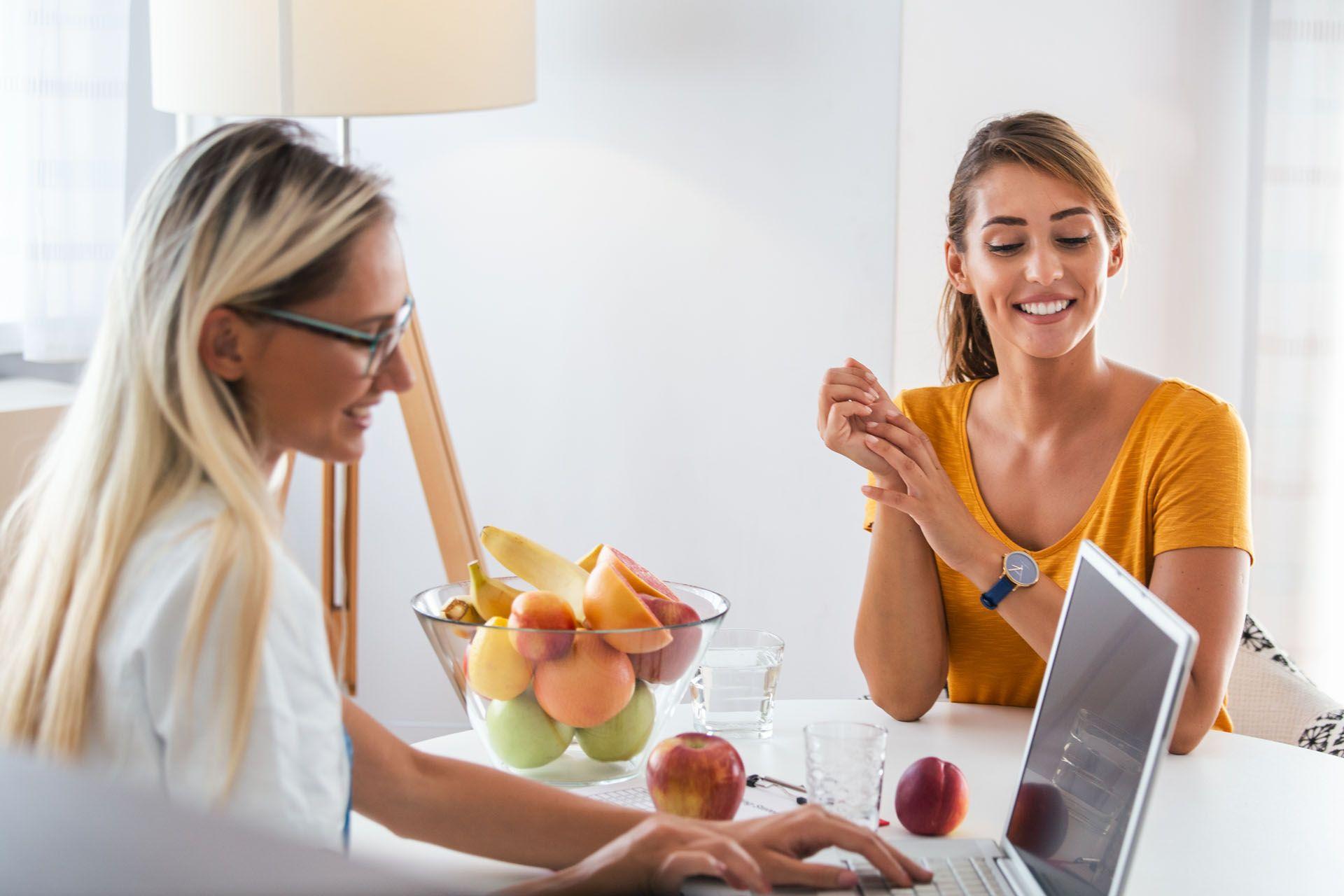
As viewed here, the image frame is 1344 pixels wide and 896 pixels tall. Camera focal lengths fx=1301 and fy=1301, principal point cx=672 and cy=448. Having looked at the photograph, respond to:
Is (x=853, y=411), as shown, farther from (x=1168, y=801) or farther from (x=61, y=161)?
(x=61, y=161)

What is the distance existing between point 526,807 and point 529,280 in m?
1.84

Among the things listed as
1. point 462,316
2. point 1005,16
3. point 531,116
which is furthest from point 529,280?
point 1005,16

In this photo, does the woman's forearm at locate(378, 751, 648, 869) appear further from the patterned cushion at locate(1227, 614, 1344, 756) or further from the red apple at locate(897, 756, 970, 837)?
the patterned cushion at locate(1227, 614, 1344, 756)

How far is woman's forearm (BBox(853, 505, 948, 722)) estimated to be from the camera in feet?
4.89

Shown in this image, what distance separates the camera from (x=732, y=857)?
0.87 meters

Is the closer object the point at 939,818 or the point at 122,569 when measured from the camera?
the point at 122,569

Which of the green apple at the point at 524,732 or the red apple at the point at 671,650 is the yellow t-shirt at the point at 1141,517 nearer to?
the red apple at the point at 671,650

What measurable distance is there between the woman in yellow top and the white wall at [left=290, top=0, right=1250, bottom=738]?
3.02ft

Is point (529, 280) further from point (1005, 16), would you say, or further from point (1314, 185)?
point (1314, 185)

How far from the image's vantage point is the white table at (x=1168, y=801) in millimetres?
1000

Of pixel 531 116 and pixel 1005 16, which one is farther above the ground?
pixel 1005 16

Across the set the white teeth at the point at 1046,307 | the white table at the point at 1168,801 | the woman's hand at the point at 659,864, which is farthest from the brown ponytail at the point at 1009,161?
the woman's hand at the point at 659,864

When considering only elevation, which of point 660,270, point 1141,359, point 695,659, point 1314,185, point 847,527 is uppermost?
point 1314,185

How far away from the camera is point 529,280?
272 centimetres
